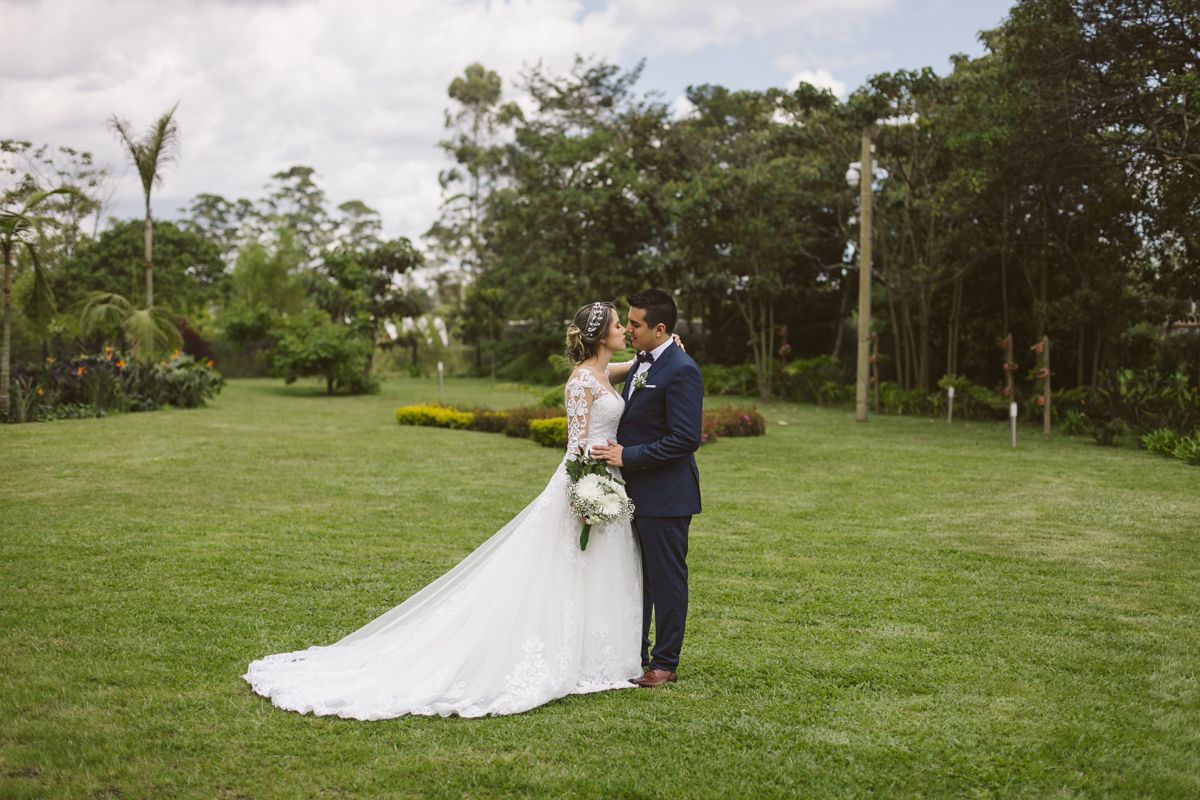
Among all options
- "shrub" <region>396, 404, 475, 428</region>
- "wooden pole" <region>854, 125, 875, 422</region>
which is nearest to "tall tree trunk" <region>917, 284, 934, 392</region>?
"wooden pole" <region>854, 125, 875, 422</region>

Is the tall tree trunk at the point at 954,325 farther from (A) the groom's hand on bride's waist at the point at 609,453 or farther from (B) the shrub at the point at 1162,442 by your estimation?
→ (A) the groom's hand on bride's waist at the point at 609,453

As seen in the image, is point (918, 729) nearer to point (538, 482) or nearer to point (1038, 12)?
point (538, 482)

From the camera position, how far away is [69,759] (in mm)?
3979

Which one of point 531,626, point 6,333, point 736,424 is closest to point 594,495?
point 531,626

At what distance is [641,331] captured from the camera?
4.85 m

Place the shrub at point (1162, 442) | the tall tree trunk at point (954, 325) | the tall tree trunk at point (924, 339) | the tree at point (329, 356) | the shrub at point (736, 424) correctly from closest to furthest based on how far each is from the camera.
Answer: the shrub at point (1162, 442), the shrub at point (736, 424), the tall tree trunk at point (954, 325), the tall tree trunk at point (924, 339), the tree at point (329, 356)

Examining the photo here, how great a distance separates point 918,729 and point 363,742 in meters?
2.44

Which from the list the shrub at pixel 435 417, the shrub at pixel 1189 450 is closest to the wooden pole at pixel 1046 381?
the shrub at pixel 1189 450

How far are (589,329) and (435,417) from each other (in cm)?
1422

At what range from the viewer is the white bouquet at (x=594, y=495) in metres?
4.77

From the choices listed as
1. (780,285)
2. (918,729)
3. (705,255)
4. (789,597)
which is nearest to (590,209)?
(705,255)

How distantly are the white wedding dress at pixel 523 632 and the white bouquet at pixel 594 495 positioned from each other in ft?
0.35

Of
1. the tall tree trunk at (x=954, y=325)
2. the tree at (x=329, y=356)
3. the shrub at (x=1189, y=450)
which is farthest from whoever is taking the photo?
the tree at (x=329, y=356)

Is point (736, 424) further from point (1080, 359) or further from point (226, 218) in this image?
point (226, 218)
